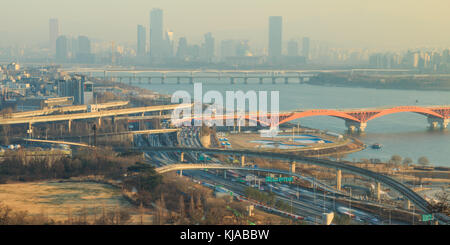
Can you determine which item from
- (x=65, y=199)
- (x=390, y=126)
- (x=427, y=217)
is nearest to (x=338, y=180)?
(x=427, y=217)

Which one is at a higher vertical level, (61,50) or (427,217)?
(61,50)

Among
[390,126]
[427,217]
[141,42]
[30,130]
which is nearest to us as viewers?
[427,217]

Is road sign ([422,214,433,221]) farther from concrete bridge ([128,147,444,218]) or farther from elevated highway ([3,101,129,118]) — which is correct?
elevated highway ([3,101,129,118])

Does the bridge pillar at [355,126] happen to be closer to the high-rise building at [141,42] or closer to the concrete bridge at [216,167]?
the concrete bridge at [216,167]

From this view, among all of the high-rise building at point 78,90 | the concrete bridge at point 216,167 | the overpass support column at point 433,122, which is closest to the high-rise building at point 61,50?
the high-rise building at point 78,90

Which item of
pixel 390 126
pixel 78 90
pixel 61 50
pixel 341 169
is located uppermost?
pixel 61 50

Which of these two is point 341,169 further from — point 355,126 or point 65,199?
point 355,126
